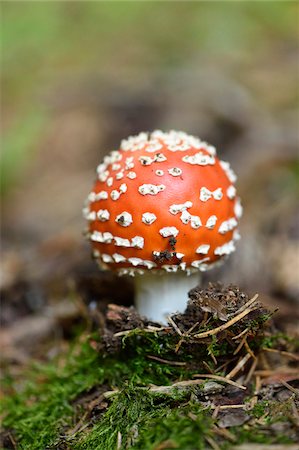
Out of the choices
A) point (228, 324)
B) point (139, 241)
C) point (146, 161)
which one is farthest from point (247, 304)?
point (146, 161)

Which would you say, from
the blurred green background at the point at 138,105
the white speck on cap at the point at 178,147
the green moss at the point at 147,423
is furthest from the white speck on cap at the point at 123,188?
the blurred green background at the point at 138,105

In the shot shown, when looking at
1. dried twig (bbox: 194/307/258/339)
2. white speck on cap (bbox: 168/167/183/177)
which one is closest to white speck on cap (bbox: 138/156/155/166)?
white speck on cap (bbox: 168/167/183/177)

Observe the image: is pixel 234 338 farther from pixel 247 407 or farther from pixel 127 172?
pixel 127 172

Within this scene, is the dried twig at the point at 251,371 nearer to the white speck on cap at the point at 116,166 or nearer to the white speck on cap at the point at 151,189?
the white speck on cap at the point at 151,189

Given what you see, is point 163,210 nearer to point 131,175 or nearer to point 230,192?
point 131,175

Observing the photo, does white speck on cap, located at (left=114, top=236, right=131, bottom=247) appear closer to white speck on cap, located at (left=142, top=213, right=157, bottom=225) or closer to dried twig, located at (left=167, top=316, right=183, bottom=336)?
white speck on cap, located at (left=142, top=213, right=157, bottom=225)

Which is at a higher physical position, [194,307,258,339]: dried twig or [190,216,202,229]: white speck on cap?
[190,216,202,229]: white speck on cap


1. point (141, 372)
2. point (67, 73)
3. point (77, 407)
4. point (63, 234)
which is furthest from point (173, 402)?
point (67, 73)
